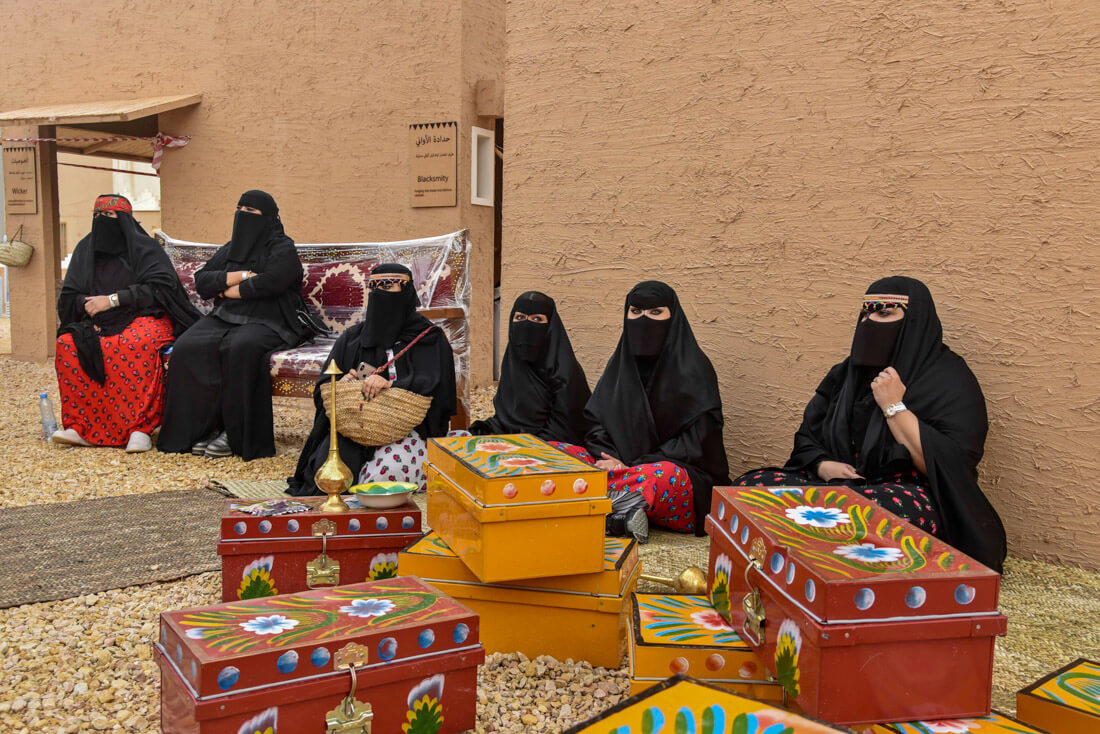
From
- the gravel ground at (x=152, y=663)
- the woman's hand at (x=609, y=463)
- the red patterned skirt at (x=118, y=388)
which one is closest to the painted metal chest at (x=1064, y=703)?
the gravel ground at (x=152, y=663)

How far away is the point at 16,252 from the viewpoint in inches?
363

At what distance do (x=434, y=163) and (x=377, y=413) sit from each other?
4.00m

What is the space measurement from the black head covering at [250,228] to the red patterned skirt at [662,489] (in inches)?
117

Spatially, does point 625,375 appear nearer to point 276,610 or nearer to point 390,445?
point 390,445

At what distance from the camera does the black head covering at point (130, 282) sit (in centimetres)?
548

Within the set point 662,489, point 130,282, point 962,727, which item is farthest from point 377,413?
point 962,727

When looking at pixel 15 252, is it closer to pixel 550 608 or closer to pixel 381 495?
pixel 381 495

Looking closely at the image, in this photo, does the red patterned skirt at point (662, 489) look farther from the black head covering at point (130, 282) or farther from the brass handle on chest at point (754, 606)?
the black head covering at point (130, 282)

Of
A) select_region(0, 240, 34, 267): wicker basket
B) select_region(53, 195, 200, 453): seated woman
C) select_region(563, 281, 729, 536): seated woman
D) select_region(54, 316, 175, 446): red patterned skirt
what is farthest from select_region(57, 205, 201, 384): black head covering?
select_region(0, 240, 34, 267): wicker basket

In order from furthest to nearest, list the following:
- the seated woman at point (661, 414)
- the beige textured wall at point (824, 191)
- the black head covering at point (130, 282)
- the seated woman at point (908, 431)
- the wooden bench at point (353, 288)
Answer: the black head covering at point (130, 282)
the wooden bench at point (353, 288)
the seated woman at point (661, 414)
the beige textured wall at point (824, 191)
the seated woman at point (908, 431)

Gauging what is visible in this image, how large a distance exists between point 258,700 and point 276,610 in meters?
0.24

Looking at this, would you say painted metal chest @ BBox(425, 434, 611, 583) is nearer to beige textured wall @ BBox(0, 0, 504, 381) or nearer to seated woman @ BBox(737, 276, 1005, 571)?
seated woman @ BBox(737, 276, 1005, 571)

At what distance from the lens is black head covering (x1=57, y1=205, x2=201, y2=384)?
5.48 m

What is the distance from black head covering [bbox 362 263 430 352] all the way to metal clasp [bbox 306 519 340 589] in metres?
1.70
